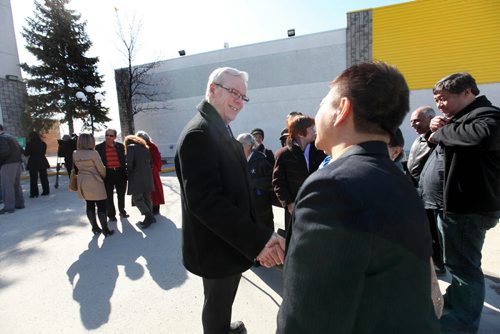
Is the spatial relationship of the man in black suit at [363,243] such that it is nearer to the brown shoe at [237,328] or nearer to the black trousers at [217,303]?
the black trousers at [217,303]

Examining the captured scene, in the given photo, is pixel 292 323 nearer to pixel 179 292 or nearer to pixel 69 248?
pixel 179 292

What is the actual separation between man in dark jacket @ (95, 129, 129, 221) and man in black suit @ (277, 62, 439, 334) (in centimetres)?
527

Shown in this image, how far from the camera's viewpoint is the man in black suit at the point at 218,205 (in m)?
1.48

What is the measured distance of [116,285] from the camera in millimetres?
3297

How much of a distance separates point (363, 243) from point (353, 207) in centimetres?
9

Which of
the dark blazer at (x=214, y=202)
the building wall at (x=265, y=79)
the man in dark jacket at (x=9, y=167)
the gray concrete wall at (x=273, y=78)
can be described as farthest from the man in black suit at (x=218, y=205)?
the building wall at (x=265, y=79)

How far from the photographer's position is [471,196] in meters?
2.07

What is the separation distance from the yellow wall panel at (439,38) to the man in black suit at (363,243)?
54.6 ft

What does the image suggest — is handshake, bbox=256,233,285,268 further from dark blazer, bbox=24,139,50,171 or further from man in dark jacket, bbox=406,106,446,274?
dark blazer, bbox=24,139,50,171

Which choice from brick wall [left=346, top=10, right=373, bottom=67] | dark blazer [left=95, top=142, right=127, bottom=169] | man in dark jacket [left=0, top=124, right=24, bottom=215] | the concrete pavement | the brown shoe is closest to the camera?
the brown shoe

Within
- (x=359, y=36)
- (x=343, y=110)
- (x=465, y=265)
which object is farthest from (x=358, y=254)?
(x=359, y=36)

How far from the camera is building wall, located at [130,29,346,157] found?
1659 cm

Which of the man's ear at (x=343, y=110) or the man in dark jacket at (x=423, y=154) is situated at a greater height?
the man's ear at (x=343, y=110)

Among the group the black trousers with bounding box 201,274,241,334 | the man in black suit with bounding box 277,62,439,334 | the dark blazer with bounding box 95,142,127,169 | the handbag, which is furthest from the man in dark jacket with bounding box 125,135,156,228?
the man in black suit with bounding box 277,62,439,334
